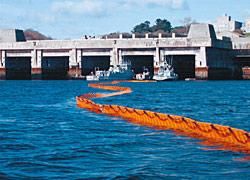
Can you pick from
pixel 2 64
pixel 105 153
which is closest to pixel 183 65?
pixel 2 64

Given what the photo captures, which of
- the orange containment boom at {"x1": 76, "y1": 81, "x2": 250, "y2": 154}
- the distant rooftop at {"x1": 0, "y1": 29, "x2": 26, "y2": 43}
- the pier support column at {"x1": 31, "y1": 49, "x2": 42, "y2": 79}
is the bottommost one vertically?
the orange containment boom at {"x1": 76, "y1": 81, "x2": 250, "y2": 154}

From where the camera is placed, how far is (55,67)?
154 metres

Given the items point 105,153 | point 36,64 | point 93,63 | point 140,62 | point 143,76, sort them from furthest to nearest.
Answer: point 93,63, point 140,62, point 36,64, point 143,76, point 105,153

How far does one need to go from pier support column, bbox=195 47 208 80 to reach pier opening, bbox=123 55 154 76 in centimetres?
1404

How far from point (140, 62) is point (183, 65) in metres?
11.3

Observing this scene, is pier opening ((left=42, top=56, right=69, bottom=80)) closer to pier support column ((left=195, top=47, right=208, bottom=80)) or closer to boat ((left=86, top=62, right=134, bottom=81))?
boat ((left=86, top=62, right=134, bottom=81))

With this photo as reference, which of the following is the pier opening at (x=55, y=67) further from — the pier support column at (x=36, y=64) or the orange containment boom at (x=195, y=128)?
the orange containment boom at (x=195, y=128)

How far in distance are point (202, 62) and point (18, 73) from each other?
45.1 metres

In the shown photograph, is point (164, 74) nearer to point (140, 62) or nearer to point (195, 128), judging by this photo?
point (140, 62)

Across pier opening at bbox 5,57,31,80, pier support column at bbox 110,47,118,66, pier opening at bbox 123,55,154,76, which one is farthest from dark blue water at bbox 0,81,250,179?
pier opening at bbox 5,57,31,80

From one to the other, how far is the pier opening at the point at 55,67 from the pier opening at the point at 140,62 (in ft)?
48.2

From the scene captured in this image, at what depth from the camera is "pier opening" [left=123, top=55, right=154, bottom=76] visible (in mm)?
146875

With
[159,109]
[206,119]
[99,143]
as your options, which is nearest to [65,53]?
[159,109]

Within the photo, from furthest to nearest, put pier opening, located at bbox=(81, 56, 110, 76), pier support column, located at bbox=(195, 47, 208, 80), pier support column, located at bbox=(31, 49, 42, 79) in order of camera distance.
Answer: pier opening, located at bbox=(81, 56, 110, 76) < pier support column, located at bbox=(31, 49, 42, 79) < pier support column, located at bbox=(195, 47, 208, 80)
